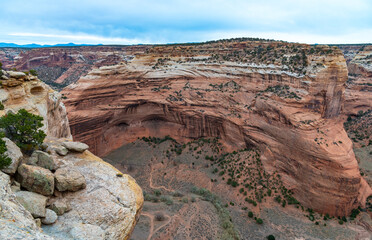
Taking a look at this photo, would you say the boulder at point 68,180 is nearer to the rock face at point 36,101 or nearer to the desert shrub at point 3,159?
the desert shrub at point 3,159

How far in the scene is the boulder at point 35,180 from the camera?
289 inches

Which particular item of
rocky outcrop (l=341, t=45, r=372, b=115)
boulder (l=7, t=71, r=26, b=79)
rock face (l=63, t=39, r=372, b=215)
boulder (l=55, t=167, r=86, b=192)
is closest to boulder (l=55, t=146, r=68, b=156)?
boulder (l=55, t=167, r=86, b=192)

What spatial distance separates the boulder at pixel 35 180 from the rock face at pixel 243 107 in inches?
873

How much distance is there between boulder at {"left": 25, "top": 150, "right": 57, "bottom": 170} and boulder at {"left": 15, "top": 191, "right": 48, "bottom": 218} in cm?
166

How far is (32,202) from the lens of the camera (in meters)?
6.76

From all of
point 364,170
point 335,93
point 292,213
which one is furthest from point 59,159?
point 364,170

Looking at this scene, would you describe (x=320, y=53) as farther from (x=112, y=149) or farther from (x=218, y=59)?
(x=112, y=149)

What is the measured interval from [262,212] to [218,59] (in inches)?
983

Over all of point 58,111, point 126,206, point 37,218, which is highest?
point 58,111

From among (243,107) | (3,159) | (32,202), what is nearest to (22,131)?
(3,159)

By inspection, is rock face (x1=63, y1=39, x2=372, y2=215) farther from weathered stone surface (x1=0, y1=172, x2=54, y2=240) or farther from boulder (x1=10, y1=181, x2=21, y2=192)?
weathered stone surface (x1=0, y1=172, x2=54, y2=240)

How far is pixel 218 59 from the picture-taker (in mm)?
35750

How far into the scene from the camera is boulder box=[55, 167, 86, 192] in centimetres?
797

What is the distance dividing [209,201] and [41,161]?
680 inches
